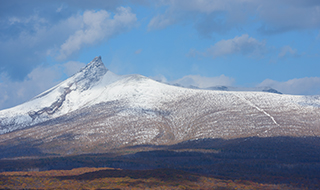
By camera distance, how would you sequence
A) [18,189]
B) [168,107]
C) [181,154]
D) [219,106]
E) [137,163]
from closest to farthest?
[18,189] < [137,163] < [181,154] < [219,106] < [168,107]

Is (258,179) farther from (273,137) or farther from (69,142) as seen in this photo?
(69,142)

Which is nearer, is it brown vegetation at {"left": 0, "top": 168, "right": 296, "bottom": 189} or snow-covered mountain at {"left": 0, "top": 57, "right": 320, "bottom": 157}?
brown vegetation at {"left": 0, "top": 168, "right": 296, "bottom": 189}

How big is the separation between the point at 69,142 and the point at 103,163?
52.9m

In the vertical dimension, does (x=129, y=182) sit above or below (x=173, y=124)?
below

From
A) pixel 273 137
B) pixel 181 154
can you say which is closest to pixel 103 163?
pixel 181 154

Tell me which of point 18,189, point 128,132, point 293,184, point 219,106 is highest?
point 219,106

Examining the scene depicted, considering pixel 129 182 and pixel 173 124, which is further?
pixel 173 124

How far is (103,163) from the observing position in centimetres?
10869

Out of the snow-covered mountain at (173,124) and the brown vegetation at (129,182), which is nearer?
the brown vegetation at (129,182)

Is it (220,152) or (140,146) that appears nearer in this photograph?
(220,152)

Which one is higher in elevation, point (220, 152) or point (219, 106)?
point (219, 106)

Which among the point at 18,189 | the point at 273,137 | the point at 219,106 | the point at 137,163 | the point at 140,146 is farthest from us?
the point at 219,106

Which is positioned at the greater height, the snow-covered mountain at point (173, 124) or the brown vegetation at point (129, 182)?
the snow-covered mountain at point (173, 124)

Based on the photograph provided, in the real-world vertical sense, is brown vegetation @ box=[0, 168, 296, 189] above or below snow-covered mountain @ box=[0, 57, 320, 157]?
below
